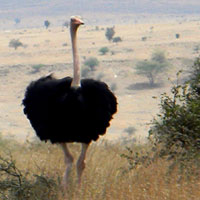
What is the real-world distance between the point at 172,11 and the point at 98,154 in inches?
4189

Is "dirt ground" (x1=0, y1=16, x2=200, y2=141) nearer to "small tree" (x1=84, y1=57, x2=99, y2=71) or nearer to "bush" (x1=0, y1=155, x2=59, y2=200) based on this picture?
"small tree" (x1=84, y1=57, x2=99, y2=71)

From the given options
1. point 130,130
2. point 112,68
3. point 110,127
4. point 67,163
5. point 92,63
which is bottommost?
point 112,68

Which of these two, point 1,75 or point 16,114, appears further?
point 1,75

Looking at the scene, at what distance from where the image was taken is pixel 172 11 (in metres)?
112

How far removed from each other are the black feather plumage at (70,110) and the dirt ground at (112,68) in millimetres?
9187

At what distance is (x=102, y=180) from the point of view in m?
5.96

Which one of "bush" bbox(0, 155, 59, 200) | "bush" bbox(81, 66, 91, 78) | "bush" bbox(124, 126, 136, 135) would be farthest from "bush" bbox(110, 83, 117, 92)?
"bush" bbox(0, 155, 59, 200)

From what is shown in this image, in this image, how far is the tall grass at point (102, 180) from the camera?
16.6 feet

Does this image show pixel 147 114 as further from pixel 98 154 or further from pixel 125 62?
pixel 98 154

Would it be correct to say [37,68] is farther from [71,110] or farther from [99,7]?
[99,7]

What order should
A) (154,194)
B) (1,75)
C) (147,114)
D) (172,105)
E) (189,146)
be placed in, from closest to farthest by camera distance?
(154,194), (189,146), (172,105), (147,114), (1,75)

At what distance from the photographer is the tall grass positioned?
5062 mm

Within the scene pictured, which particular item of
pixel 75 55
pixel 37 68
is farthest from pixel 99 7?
pixel 75 55

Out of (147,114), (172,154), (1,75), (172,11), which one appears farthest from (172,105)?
(172,11)
